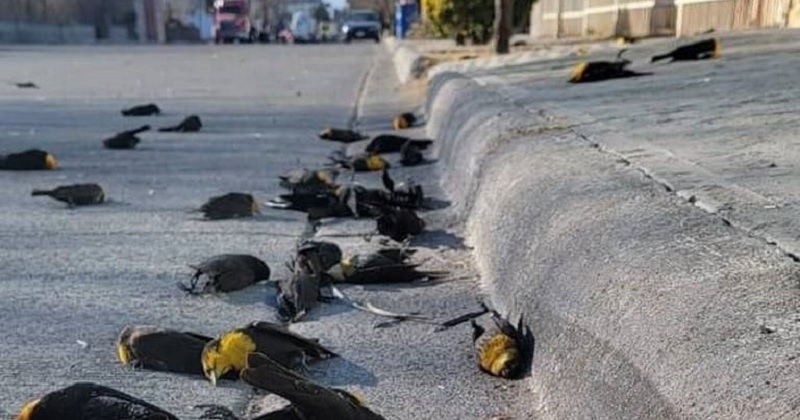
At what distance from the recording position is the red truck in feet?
197

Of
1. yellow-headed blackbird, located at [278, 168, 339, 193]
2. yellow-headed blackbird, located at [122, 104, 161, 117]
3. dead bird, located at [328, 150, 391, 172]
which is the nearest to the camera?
yellow-headed blackbird, located at [278, 168, 339, 193]

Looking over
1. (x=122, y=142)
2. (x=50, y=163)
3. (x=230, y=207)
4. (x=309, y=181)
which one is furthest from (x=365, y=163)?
(x=122, y=142)

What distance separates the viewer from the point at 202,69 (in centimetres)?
1867

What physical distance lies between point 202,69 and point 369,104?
30.3 ft

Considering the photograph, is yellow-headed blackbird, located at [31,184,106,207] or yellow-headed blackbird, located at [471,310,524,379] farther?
yellow-headed blackbird, located at [31,184,106,207]

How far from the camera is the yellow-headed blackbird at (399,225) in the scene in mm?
3650

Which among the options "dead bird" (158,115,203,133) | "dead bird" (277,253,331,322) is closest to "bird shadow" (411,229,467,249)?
"dead bird" (277,253,331,322)

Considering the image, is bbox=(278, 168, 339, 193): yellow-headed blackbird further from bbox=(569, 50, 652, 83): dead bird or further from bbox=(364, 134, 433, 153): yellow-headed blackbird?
bbox=(569, 50, 652, 83): dead bird

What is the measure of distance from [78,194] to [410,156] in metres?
1.81

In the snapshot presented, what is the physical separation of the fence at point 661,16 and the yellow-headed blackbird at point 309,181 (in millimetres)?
8001

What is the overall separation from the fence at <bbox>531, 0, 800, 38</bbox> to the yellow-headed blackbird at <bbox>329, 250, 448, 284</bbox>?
9.30 m

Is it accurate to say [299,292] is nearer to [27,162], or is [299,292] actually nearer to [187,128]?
[27,162]

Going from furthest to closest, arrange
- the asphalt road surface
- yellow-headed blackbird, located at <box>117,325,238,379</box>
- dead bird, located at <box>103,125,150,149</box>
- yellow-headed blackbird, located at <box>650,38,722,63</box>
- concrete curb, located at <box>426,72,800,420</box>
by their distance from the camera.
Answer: yellow-headed blackbird, located at <box>650,38,722,63</box>
dead bird, located at <box>103,125,150,149</box>
yellow-headed blackbird, located at <box>117,325,238,379</box>
the asphalt road surface
concrete curb, located at <box>426,72,800,420</box>

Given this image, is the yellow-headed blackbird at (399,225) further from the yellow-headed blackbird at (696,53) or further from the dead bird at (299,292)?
the yellow-headed blackbird at (696,53)
